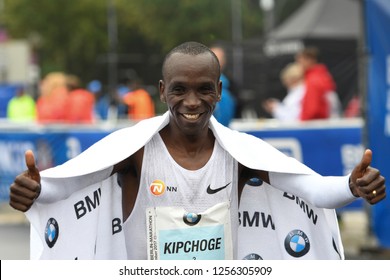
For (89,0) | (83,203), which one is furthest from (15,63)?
(83,203)

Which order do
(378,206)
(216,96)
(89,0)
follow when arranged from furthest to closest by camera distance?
1. (89,0)
2. (378,206)
3. (216,96)

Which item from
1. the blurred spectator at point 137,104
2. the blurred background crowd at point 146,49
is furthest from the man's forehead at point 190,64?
the blurred spectator at point 137,104

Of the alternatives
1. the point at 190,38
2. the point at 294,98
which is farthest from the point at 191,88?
the point at 190,38

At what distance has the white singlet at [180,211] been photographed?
167 inches

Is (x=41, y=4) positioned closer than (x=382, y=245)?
No

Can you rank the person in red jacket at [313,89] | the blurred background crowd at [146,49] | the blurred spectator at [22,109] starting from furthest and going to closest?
the blurred spectator at [22,109] < the blurred background crowd at [146,49] < the person in red jacket at [313,89]

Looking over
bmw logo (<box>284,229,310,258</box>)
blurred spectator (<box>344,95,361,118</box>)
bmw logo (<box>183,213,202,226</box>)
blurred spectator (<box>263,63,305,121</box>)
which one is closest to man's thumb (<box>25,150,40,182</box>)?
bmw logo (<box>183,213,202,226</box>)

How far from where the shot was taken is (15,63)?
1324 inches

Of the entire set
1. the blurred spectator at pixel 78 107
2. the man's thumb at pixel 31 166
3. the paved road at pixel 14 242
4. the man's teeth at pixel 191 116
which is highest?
the blurred spectator at pixel 78 107

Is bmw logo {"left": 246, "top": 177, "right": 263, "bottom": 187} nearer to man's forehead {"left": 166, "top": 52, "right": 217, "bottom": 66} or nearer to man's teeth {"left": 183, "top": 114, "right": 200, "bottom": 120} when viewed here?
man's teeth {"left": 183, "top": 114, "right": 200, "bottom": 120}

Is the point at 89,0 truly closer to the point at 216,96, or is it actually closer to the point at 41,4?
the point at 41,4

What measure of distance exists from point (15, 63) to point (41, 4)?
46.2ft

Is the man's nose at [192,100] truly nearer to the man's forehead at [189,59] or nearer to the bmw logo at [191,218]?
the man's forehead at [189,59]

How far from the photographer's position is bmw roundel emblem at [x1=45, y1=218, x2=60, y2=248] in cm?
418
